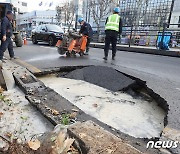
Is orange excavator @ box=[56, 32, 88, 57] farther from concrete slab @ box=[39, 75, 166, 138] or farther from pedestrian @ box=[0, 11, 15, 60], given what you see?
concrete slab @ box=[39, 75, 166, 138]

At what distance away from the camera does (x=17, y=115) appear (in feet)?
8.14

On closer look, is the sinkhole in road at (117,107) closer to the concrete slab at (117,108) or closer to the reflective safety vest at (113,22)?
the concrete slab at (117,108)

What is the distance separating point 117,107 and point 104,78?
4.24ft

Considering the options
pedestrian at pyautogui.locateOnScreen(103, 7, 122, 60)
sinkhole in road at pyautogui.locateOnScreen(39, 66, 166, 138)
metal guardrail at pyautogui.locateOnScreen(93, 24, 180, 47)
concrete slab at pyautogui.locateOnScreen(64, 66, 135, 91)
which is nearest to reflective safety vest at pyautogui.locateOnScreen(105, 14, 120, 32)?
pedestrian at pyautogui.locateOnScreen(103, 7, 122, 60)

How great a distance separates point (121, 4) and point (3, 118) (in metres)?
26.0

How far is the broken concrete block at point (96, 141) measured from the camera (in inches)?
59.4

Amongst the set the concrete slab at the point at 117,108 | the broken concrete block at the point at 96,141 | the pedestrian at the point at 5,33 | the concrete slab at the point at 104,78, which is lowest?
the concrete slab at the point at 117,108

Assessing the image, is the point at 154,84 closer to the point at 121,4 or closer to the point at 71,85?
the point at 71,85

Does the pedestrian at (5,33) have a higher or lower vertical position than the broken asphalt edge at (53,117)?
higher

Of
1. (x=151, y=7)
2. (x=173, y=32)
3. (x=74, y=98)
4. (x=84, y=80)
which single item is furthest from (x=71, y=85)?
(x=151, y=7)

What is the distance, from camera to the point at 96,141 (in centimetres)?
160

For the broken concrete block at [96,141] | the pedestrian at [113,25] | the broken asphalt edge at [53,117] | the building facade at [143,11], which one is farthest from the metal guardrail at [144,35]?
the broken concrete block at [96,141]

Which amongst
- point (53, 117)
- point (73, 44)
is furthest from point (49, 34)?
point (53, 117)

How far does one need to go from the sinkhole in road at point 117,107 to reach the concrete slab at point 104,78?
0.14m
